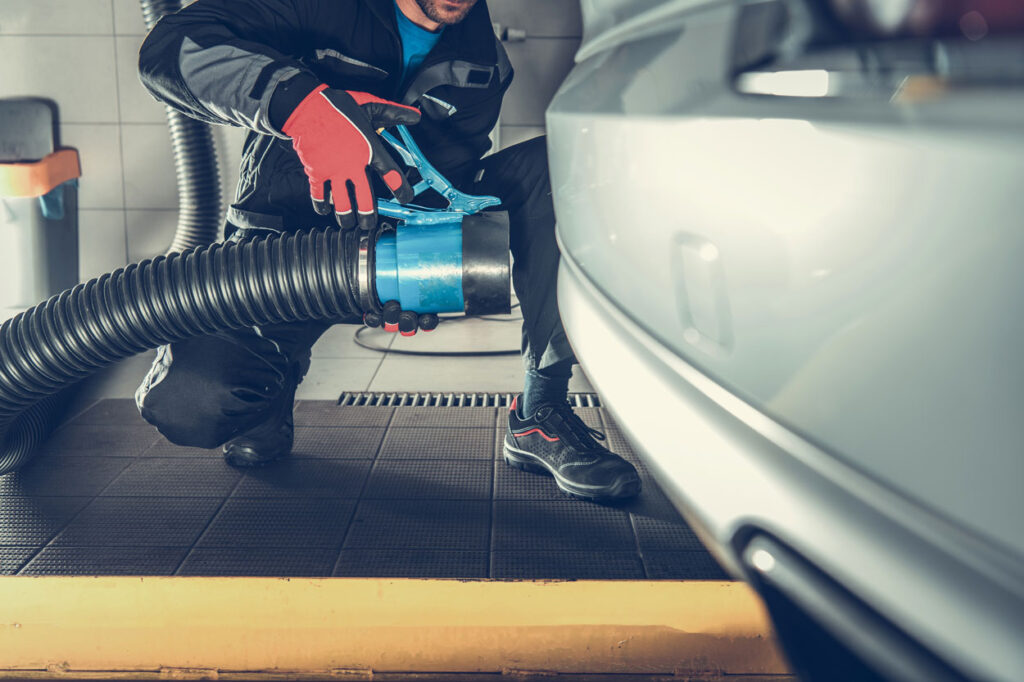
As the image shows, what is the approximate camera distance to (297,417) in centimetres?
202

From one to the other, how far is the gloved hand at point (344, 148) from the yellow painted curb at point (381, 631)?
63 centimetres

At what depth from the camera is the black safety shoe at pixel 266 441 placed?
5.46 ft

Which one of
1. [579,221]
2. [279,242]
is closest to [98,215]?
[279,242]

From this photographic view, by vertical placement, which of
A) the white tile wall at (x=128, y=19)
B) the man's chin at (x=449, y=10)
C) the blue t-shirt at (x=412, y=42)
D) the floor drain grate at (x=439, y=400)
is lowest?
the floor drain grate at (x=439, y=400)

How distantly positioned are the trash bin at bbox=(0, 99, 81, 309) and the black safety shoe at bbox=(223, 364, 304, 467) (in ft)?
4.39

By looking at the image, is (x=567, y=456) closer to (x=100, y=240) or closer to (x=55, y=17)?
A: (x=100, y=240)

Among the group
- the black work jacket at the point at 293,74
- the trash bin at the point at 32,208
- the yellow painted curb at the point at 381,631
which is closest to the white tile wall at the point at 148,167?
the trash bin at the point at 32,208

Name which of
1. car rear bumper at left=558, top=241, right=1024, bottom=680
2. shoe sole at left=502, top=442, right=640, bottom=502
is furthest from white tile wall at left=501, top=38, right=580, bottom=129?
car rear bumper at left=558, top=241, right=1024, bottom=680

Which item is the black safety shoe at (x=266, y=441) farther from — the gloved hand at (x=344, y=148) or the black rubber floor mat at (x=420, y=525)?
the gloved hand at (x=344, y=148)

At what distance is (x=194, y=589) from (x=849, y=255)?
1.16 m

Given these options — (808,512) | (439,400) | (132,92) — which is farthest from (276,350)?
(132,92)

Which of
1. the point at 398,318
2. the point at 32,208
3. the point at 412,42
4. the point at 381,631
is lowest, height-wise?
the point at 381,631

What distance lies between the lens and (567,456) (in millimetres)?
1585

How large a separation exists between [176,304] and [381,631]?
25.1 inches
